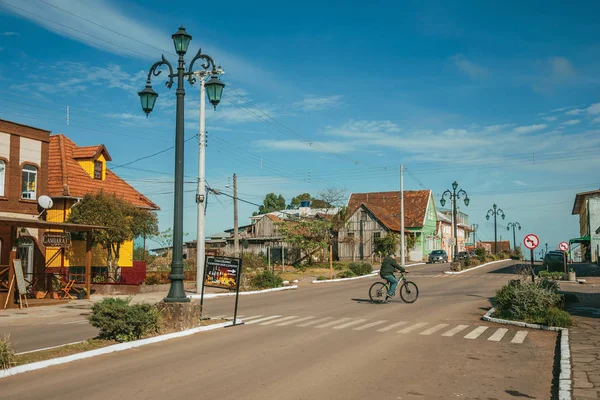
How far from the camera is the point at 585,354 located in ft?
32.3

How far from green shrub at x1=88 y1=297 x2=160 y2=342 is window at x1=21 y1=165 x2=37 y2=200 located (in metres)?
16.0

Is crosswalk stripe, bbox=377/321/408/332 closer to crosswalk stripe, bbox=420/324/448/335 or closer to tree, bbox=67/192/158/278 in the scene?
crosswalk stripe, bbox=420/324/448/335

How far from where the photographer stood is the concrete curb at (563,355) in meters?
7.28

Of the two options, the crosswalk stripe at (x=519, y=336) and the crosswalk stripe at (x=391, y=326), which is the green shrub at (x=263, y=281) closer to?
the crosswalk stripe at (x=391, y=326)

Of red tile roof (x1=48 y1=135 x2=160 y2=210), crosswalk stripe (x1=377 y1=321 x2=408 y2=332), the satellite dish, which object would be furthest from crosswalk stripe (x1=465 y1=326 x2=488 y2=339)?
red tile roof (x1=48 y1=135 x2=160 y2=210)

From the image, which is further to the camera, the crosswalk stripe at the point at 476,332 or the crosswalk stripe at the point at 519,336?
the crosswalk stripe at the point at 476,332

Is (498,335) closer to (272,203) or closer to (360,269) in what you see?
(360,269)

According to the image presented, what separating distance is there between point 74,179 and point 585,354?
87.0 ft

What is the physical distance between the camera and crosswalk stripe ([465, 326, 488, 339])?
12367 mm

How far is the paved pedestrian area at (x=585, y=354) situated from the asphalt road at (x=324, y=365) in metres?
0.42

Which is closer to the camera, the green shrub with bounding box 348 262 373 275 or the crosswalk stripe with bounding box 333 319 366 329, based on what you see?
the crosswalk stripe with bounding box 333 319 366 329

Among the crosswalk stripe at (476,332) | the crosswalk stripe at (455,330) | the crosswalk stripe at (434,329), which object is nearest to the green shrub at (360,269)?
the crosswalk stripe at (434,329)

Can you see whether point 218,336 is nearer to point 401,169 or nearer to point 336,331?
point 336,331

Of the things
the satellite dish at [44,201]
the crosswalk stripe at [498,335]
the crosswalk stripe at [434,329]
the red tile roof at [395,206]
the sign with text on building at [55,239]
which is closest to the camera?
the crosswalk stripe at [498,335]
